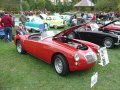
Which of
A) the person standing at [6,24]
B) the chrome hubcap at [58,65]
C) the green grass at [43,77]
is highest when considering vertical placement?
the person standing at [6,24]

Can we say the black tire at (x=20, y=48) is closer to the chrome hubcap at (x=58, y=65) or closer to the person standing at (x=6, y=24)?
the chrome hubcap at (x=58, y=65)

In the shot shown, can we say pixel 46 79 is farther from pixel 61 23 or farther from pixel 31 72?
pixel 61 23

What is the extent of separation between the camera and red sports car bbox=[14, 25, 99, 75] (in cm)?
684

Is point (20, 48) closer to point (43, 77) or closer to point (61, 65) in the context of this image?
point (43, 77)

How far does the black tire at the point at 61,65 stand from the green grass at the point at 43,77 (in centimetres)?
16

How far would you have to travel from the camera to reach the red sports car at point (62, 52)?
6840mm

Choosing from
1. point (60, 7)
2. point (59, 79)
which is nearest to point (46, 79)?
point (59, 79)

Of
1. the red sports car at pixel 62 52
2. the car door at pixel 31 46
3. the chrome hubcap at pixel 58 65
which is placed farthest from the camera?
the car door at pixel 31 46

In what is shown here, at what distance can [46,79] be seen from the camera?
692 cm

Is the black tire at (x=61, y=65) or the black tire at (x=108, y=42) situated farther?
the black tire at (x=108, y=42)

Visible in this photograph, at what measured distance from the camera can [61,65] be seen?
23.4 feet

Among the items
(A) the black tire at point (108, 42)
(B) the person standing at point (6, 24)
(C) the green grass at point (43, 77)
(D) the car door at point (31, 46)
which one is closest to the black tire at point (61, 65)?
(C) the green grass at point (43, 77)

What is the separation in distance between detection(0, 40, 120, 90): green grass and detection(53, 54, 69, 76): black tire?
16 centimetres

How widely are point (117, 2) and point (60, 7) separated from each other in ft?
78.9
